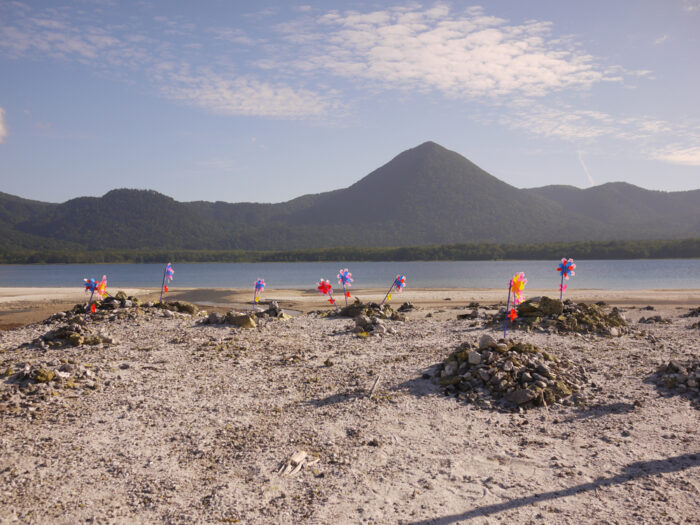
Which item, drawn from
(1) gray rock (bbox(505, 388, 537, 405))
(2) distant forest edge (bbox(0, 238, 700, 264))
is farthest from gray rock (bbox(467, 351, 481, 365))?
(2) distant forest edge (bbox(0, 238, 700, 264))

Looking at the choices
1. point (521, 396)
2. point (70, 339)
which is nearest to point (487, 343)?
point (521, 396)

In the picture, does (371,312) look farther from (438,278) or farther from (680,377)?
(438,278)

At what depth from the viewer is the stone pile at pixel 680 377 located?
28.5 ft

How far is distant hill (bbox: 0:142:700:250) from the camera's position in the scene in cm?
15312

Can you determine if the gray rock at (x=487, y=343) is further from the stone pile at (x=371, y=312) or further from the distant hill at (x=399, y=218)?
the distant hill at (x=399, y=218)

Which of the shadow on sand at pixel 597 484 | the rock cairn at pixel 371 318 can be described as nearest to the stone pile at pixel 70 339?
the rock cairn at pixel 371 318

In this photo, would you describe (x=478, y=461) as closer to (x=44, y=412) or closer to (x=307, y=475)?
(x=307, y=475)

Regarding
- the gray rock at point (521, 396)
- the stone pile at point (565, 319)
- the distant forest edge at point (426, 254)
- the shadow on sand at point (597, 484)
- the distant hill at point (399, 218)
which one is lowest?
the shadow on sand at point (597, 484)

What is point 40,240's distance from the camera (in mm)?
160750

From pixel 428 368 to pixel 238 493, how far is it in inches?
240

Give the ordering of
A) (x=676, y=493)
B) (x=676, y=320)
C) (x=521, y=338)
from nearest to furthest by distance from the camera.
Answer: (x=676, y=493), (x=521, y=338), (x=676, y=320)

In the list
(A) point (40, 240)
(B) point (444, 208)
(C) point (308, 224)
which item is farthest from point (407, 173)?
(A) point (40, 240)

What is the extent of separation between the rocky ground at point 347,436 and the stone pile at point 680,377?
3cm

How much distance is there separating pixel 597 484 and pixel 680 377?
4756 mm
